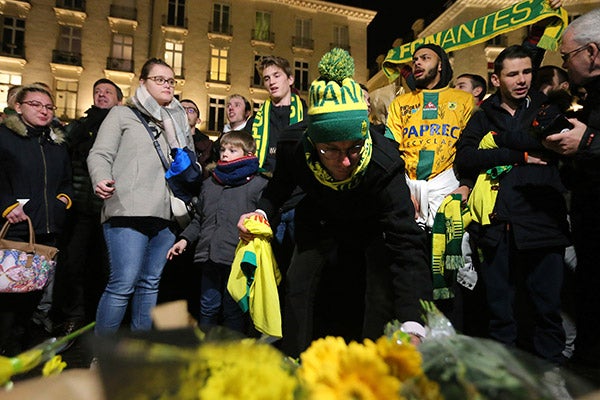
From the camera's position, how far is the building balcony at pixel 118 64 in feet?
93.7

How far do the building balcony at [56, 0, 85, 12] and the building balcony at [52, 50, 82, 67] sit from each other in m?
2.69

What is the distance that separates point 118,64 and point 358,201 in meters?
29.6

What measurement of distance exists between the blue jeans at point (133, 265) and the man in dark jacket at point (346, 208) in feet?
3.59

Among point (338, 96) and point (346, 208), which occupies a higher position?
point (338, 96)

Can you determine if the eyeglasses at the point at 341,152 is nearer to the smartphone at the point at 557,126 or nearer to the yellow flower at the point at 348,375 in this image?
the smartphone at the point at 557,126

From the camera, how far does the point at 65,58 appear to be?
1096 inches

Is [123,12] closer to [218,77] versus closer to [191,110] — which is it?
[218,77]

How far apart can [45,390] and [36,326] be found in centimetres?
496

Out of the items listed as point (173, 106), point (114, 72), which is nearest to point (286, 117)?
point (173, 106)

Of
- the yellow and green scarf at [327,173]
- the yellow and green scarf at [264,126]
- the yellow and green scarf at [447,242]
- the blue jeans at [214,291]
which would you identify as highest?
the yellow and green scarf at [264,126]

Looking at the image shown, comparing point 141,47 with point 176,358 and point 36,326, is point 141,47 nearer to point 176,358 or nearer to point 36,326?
point 36,326

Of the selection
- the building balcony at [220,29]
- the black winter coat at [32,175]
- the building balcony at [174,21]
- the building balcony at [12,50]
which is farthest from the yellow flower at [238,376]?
the building balcony at [220,29]

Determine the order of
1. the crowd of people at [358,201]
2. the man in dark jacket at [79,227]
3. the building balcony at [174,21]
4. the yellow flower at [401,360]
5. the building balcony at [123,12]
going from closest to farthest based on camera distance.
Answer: the yellow flower at [401,360]
the crowd of people at [358,201]
the man in dark jacket at [79,227]
the building balcony at [123,12]
the building balcony at [174,21]

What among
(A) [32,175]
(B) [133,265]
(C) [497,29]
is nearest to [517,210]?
(C) [497,29]
